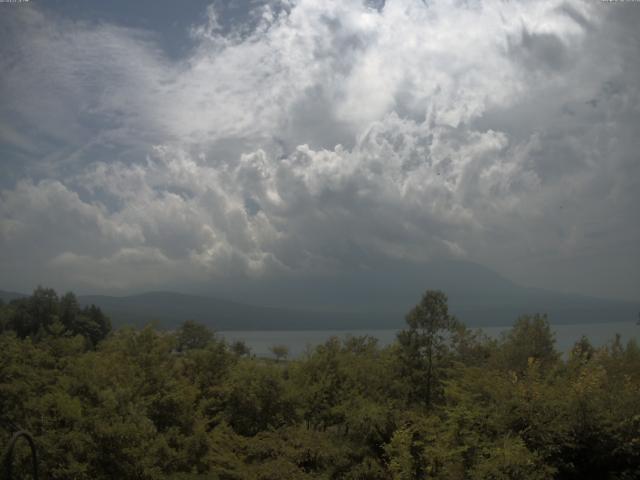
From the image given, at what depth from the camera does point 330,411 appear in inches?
1035

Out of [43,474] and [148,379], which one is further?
[148,379]

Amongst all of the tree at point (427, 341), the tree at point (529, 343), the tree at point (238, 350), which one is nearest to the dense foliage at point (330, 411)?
the tree at point (427, 341)

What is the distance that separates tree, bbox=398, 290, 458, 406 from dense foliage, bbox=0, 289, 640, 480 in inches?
2.5

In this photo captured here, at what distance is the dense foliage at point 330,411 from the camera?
16797 millimetres

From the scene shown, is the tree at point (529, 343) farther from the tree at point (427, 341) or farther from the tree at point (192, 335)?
the tree at point (192, 335)

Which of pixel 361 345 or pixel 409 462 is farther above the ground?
pixel 361 345

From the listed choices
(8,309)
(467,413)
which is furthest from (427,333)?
(8,309)

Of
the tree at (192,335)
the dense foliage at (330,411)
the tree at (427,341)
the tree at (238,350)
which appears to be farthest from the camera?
the tree at (192,335)

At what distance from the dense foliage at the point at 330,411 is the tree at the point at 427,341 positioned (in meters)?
0.06

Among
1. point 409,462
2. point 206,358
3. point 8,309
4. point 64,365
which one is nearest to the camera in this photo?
point 409,462

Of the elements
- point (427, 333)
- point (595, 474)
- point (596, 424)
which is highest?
point (427, 333)

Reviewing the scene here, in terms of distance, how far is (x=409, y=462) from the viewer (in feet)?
57.3

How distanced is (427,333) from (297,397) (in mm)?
6989

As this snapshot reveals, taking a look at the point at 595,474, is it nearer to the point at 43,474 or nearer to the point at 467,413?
the point at 467,413
